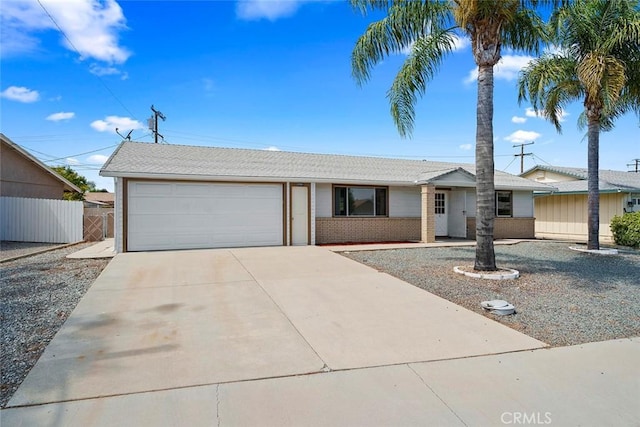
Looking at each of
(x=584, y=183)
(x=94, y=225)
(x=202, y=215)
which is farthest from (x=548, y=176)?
(x=94, y=225)

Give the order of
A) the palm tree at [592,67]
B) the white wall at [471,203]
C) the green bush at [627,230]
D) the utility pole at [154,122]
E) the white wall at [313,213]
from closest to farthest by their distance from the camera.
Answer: the palm tree at [592,67] → the white wall at [313,213] → the green bush at [627,230] → the white wall at [471,203] → the utility pole at [154,122]

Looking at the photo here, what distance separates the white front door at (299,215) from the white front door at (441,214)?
6.98m

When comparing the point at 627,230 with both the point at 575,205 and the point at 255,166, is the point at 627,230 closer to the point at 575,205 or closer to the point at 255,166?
the point at 575,205

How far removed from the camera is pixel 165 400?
3164mm

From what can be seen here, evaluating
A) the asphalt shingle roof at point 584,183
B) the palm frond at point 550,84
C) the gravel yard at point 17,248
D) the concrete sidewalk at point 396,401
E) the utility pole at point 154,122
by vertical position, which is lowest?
the concrete sidewalk at point 396,401

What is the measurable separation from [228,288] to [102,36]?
8.35 meters

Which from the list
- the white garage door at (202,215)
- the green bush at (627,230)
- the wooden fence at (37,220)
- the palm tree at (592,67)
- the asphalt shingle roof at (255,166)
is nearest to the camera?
the palm tree at (592,67)

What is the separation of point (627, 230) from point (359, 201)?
444 inches

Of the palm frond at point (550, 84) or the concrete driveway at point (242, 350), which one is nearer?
the concrete driveway at point (242, 350)

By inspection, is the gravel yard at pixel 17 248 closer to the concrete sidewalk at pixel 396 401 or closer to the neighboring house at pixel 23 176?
the neighboring house at pixel 23 176

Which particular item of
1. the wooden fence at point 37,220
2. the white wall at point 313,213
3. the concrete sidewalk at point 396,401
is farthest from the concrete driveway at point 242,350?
the wooden fence at point 37,220

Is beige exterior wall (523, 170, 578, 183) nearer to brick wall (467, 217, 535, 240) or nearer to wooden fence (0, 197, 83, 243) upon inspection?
brick wall (467, 217, 535, 240)

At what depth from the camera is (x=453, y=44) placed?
10.0m

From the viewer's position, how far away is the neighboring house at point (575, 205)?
1983 centimetres
